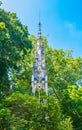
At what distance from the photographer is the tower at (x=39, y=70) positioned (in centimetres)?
3088

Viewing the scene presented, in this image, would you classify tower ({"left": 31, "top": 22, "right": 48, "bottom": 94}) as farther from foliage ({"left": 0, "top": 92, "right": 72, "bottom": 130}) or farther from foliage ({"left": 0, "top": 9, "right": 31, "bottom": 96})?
foliage ({"left": 0, "top": 92, "right": 72, "bottom": 130})

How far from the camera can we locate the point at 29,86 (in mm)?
32188

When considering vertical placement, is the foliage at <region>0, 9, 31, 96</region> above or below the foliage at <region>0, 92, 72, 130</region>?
above

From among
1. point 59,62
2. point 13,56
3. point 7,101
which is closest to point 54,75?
point 59,62

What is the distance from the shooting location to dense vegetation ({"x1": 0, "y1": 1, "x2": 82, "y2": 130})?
17.5 m

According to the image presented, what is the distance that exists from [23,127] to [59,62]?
1837cm

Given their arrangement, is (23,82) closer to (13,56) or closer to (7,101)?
(13,56)

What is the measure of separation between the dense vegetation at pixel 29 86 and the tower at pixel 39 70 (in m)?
0.82

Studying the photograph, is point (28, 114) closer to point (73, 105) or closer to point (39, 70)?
point (73, 105)

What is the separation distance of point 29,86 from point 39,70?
5.96 ft

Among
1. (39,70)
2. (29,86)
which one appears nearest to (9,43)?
(39,70)

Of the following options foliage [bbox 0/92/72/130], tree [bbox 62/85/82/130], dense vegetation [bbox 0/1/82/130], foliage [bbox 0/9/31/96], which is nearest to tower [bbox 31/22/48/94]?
dense vegetation [bbox 0/1/82/130]

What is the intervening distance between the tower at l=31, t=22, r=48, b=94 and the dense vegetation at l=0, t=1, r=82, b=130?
816 mm

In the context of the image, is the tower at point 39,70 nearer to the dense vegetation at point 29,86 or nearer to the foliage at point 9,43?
the dense vegetation at point 29,86
